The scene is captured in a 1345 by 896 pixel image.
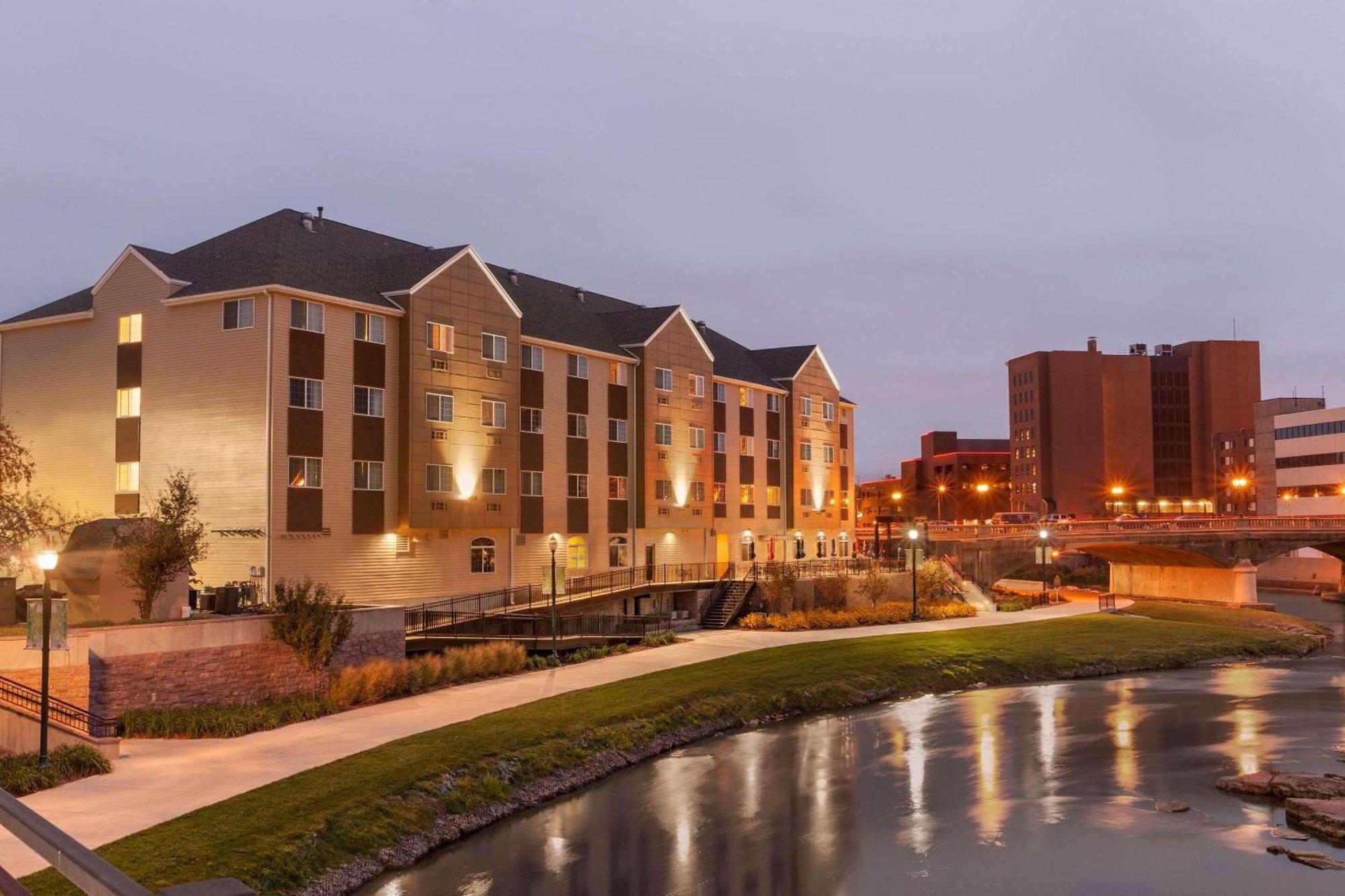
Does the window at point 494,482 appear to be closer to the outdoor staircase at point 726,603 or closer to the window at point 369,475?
the window at point 369,475

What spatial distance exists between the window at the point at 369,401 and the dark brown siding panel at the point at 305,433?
203 cm

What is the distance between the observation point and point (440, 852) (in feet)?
67.2

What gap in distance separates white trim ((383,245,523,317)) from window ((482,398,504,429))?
4440mm

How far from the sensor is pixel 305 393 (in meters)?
42.9

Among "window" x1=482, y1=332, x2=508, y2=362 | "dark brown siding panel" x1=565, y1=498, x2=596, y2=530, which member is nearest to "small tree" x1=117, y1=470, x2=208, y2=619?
"window" x1=482, y1=332, x2=508, y2=362

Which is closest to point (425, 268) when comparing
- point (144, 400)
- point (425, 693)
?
point (144, 400)

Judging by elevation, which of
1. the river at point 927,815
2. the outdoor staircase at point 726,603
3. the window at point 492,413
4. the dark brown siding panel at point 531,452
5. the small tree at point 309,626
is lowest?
the river at point 927,815

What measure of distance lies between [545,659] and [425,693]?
6585 millimetres

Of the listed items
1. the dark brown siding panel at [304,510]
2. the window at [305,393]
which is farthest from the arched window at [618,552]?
the window at [305,393]

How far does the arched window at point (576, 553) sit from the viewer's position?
5578 cm

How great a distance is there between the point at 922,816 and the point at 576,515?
1375 inches

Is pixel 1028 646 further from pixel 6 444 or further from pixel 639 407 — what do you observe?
pixel 6 444

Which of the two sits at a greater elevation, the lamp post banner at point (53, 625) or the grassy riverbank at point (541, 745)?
the lamp post banner at point (53, 625)

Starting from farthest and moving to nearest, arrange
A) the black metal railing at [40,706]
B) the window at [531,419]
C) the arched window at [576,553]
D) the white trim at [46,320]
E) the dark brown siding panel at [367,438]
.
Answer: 1. the arched window at [576,553]
2. the window at [531,419]
3. the white trim at [46,320]
4. the dark brown siding panel at [367,438]
5. the black metal railing at [40,706]
